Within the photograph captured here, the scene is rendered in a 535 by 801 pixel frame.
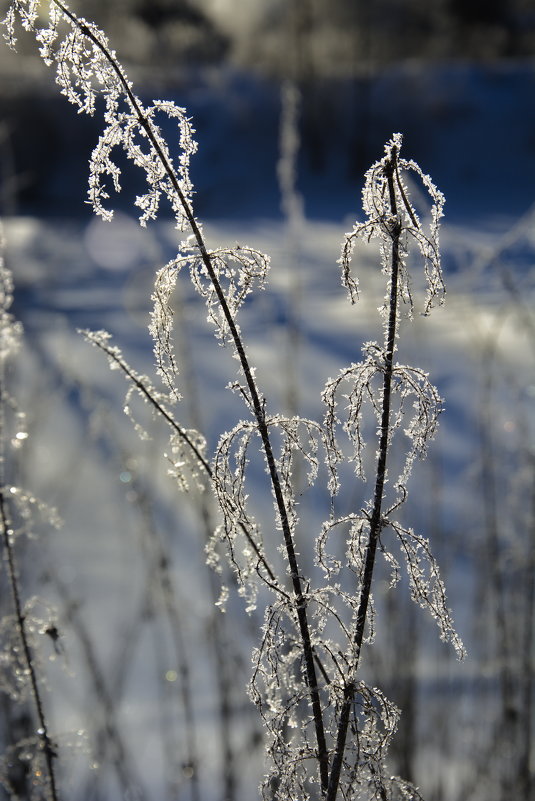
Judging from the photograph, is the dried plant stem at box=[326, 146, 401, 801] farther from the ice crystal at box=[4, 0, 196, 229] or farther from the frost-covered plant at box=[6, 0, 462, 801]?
the ice crystal at box=[4, 0, 196, 229]

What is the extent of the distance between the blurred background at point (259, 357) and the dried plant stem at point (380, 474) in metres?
0.29

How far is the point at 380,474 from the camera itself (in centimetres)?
49

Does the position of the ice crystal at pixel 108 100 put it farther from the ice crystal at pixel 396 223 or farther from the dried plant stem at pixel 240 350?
the ice crystal at pixel 396 223

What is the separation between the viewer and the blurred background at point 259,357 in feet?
5.58

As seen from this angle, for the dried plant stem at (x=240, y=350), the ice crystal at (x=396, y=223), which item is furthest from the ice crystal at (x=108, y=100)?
the ice crystal at (x=396, y=223)

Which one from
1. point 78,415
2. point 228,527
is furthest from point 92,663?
point 78,415

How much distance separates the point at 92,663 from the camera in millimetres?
1245

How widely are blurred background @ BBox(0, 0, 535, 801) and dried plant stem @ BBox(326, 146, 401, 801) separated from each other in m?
0.29

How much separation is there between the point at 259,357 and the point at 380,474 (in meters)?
4.10

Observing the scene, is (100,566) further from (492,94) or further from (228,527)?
(492,94)

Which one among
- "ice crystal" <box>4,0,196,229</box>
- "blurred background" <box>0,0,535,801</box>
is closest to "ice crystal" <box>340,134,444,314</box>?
"ice crystal" <box>4,0,196,229</box>

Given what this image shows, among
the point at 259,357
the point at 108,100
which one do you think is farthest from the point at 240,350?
the point at 259,357

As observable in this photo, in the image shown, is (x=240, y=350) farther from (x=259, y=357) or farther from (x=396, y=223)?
(x=259, y=357)

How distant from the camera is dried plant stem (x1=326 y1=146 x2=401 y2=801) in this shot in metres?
0.46
